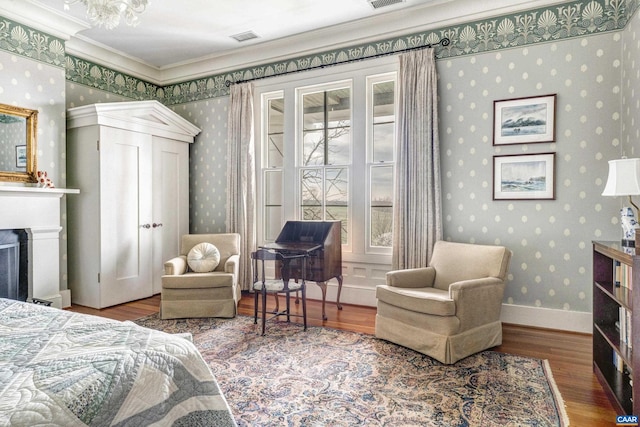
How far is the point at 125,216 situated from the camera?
4.39 metres

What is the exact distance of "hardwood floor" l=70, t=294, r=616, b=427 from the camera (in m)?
2.13

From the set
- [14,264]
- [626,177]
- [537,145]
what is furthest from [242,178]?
[626,177]

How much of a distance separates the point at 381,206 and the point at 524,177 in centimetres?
144

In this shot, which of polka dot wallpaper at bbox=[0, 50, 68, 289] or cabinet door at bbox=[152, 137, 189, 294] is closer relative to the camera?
polka dot wallpaper at bbox=[0, 50, 68, 289]

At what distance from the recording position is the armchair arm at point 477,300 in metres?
2.76

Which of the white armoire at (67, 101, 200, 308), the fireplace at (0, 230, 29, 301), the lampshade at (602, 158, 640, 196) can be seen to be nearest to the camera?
the lampshade at (602, 158, 640, 196)

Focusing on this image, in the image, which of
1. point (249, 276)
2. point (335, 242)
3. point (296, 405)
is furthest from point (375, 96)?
point (296, 405)

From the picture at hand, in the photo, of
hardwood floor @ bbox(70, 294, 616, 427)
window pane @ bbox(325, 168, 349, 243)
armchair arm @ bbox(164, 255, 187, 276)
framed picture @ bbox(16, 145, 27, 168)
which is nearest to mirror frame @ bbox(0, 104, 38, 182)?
framed picture @ bbox(16, 145, 27, 168)

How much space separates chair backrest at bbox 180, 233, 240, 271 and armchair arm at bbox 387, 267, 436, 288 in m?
1.97

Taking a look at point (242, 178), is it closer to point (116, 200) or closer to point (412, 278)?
point (116, 200)

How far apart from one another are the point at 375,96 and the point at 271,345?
9.36 feet

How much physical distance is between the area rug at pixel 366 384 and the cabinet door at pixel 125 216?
1720 mm

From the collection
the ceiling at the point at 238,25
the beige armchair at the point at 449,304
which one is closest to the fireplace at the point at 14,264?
the ceiling at the point at 238,25

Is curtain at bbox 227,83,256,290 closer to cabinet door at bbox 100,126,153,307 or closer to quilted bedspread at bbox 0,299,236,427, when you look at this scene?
cabinet door at bbox 100,126,153,307
